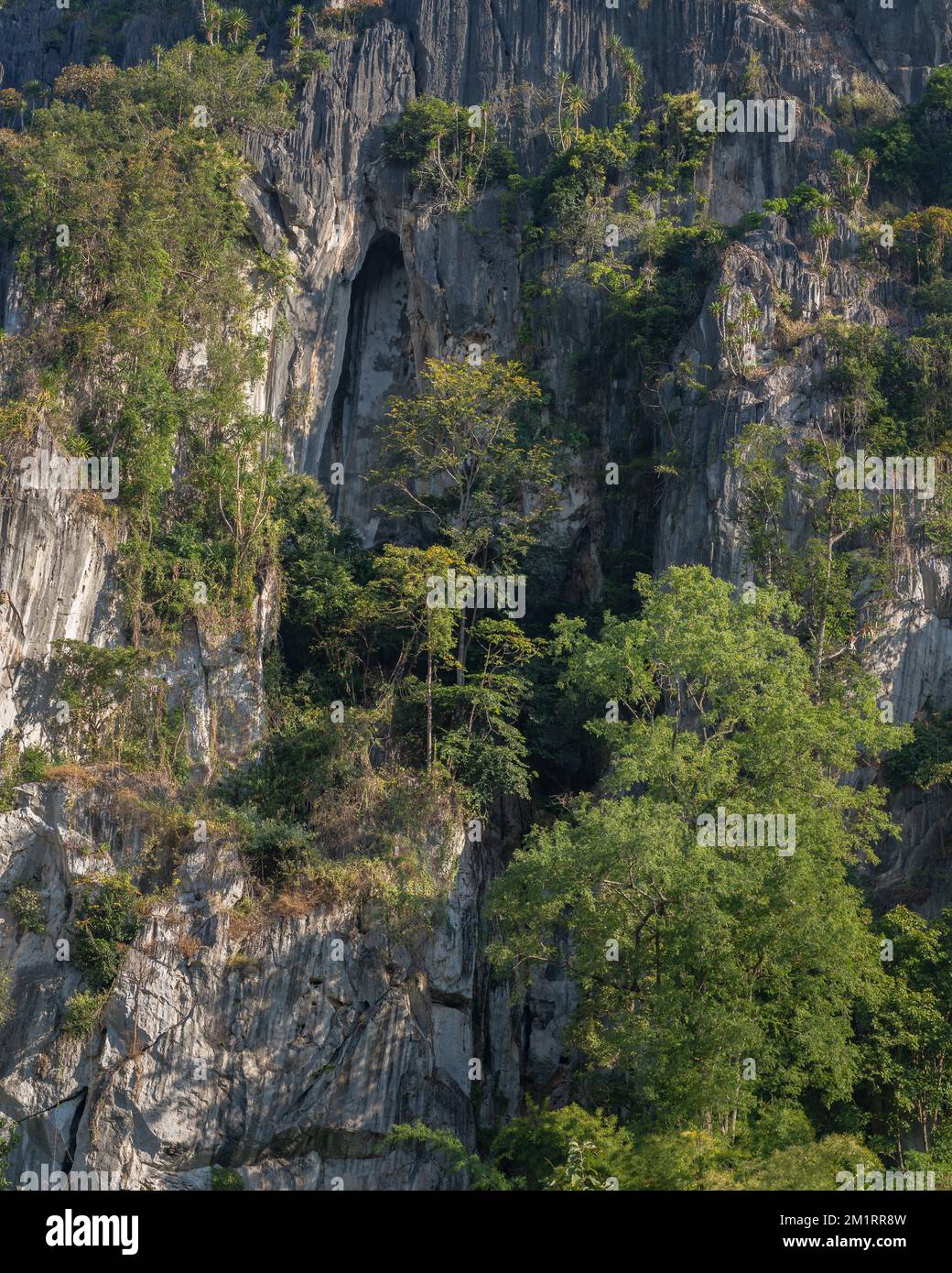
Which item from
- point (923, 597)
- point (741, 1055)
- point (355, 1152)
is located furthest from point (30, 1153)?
point (923, 597)

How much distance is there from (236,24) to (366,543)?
13318mm

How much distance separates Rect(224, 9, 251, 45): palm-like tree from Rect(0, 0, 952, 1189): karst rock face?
1.44 meters

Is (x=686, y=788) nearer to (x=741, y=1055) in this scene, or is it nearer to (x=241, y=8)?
(x=741, y=1055)

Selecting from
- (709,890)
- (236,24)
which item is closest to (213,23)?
(236,24)

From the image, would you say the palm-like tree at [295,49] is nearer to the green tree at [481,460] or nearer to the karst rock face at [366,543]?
the karst rock face at [366,543]

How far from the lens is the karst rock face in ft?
84.4

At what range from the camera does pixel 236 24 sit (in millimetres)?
40125

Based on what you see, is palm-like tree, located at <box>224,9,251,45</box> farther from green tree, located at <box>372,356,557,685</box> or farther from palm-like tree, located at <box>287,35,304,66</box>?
green tree, located at <box>372,356,557,685</box>

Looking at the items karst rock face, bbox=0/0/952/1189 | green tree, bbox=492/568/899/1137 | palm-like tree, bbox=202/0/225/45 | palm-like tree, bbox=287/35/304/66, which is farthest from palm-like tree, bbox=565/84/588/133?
green tree, bbox=492/568/899/1137

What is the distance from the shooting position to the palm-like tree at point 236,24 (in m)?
40.2

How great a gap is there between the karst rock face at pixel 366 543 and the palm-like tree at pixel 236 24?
144 cm

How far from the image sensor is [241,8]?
40.8 meters

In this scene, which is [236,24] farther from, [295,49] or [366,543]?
[366,543]

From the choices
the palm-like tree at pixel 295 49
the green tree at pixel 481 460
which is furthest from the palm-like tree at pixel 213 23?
the green tree at pixel 481 460
